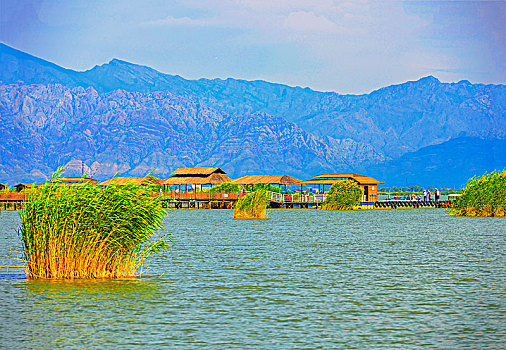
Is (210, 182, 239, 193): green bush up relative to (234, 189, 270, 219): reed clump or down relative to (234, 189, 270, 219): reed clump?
up

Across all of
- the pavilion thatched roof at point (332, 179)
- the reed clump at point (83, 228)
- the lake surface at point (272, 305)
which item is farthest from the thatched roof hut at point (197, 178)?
the reed clump at point (83, 228)

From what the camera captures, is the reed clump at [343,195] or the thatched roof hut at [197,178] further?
the thatched roof hut at [197,178]

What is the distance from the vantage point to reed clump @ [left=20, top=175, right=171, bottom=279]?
23.3m

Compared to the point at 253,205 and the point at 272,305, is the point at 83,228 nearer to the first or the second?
the point at 272,305

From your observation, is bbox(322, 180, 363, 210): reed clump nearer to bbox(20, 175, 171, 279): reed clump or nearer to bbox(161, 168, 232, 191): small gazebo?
bbox(161, 168, 232, 191): small gazebo

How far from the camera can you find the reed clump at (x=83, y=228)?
23.3 meters

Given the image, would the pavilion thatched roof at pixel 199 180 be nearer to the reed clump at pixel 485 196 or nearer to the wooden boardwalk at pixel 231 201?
the wooden boardwalk at pixel 231 201

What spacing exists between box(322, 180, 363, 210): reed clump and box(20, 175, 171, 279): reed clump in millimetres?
77289

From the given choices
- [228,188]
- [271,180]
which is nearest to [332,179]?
[271,180]

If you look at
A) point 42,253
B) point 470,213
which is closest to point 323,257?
point 42,253

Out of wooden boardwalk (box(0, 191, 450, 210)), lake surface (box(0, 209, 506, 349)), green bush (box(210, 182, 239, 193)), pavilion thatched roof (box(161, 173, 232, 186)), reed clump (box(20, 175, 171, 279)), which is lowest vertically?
lake surface (box(0, 209, 506, 349))

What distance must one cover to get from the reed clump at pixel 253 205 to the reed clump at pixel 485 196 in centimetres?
1918

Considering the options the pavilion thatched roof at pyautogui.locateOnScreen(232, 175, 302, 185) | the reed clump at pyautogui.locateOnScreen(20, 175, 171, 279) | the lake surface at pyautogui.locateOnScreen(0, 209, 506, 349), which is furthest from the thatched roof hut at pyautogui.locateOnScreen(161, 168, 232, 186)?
the reed clump at pyautogui.locateOnScreen(20, 175, 171, 279)

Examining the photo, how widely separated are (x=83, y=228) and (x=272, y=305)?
6526 mm
